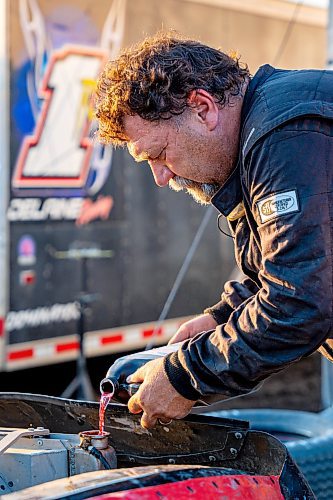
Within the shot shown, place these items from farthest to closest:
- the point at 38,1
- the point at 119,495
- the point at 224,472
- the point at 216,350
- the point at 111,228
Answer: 1. the point at 111,228
2. the point at 38,1
3. the point at 216,350
4. the point at 224,472
5. the point at 119,495

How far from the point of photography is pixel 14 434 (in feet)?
8.85

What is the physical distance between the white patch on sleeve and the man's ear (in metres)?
0.31

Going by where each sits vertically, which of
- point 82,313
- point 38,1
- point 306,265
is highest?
point 38,1

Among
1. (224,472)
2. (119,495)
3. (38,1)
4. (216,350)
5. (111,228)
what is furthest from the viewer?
(111,228)

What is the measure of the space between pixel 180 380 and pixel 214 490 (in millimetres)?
406

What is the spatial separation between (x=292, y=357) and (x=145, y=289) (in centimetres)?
516

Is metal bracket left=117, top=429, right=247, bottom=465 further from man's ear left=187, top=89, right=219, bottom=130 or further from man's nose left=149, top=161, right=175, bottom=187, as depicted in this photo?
man's ear left=187, top=89, right=219, bottom=130

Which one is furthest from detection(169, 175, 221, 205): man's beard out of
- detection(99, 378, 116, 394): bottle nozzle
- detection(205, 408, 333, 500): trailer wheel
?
detection(205, 408, 333, 500): trailer wheel

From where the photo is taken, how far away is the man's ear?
8.71 feet

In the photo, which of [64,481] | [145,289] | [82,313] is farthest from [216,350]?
[145,289]

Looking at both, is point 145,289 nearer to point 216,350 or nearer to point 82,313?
point 82,313

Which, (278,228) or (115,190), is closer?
(278,228)

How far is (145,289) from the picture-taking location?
7.64 metres

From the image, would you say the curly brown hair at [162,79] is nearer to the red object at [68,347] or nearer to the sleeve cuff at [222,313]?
the sleeve cuff at [222,313]
